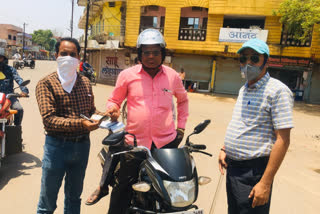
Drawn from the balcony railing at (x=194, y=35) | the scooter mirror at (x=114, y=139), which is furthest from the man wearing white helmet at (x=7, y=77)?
the balcony railing at (x=194, y=35)

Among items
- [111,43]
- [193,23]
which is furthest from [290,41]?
[111,43]

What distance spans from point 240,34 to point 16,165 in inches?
622

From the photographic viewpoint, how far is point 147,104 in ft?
7.55

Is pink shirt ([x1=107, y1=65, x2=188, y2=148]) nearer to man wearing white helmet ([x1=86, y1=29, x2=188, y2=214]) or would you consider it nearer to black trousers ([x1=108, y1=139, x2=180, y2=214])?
man wearing white helmet ([x1=86, y1=29, x2=188, y2=214])

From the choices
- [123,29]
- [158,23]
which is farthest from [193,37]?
[123,29]

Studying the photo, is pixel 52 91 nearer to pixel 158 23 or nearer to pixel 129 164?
pixel 129 164

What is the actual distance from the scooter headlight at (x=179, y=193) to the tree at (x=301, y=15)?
46.1 ft

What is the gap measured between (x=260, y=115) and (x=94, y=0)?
24391 mm

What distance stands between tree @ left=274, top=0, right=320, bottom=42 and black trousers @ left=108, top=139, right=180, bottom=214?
13878 millimetres

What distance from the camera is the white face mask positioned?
2176 millimetres

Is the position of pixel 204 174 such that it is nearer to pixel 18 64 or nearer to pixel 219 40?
pixel 219 40

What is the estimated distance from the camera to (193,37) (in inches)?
723

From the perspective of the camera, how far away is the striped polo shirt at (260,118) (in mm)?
1756

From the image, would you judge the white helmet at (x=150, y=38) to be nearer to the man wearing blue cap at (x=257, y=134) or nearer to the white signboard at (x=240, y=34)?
the man wearing blue cap at (x=257, y=134)
